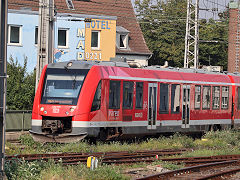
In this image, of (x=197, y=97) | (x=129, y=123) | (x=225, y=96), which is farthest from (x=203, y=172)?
(x=225, y=96)

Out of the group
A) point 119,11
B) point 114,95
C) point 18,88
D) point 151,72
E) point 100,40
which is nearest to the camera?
point 114,95

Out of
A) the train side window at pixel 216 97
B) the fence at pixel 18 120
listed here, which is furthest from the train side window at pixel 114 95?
the train side window at pixel 216 97

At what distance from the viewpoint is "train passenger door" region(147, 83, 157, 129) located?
21844 mm

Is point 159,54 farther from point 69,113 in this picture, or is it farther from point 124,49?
point 69,113

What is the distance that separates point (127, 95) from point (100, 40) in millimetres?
21351

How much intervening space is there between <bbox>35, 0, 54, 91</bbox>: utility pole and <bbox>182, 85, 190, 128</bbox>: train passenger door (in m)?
6.19

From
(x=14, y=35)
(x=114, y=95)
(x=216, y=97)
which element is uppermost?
(x=14, y=35)

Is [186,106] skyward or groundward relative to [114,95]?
groundward

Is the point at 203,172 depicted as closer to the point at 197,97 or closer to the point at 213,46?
the point at 197,97

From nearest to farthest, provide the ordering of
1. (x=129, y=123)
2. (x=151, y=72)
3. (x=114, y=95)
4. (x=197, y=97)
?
(x=114, y=95) → (x=129, y=123) → (x=151, y=72) → (x=197, y=97)

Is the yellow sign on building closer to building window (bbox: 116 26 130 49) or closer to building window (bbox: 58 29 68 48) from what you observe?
building window (bbox: 58 29 68 48)

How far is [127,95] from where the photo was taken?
20.6 meters

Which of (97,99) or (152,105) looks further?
(152,105)

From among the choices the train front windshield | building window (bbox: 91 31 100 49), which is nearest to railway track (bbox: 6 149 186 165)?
the train front windshield
